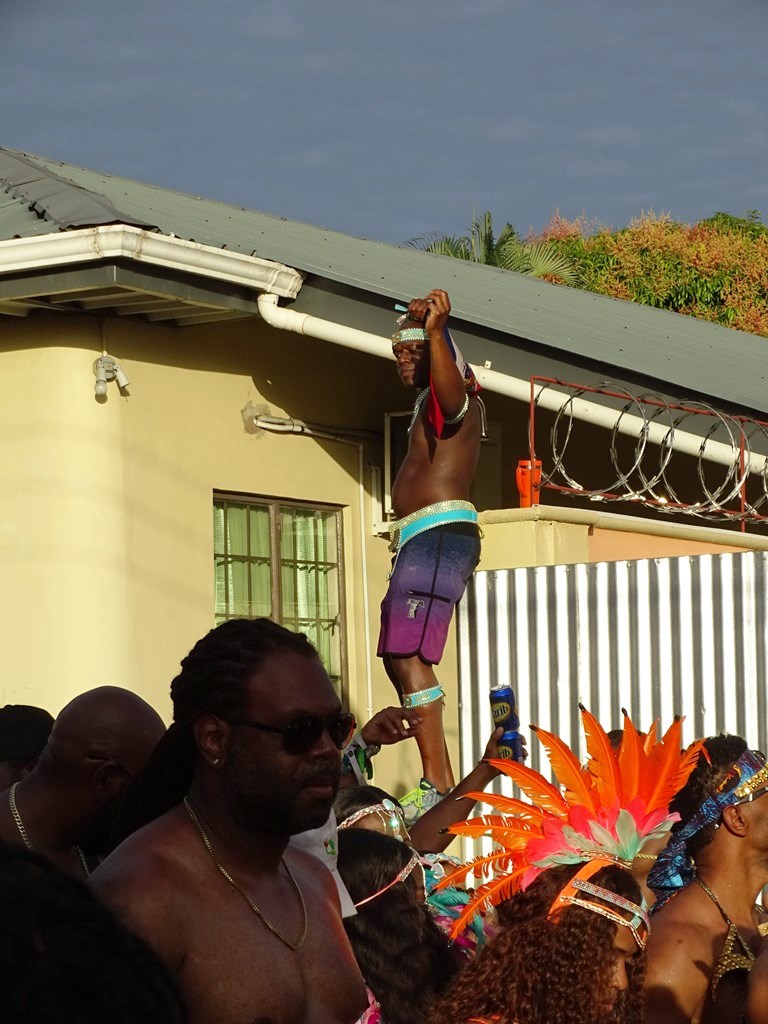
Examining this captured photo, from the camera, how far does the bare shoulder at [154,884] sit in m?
2.78

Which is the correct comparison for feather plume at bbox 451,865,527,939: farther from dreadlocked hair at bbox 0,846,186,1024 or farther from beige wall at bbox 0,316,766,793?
beige wall at bbox 0,316,766,793

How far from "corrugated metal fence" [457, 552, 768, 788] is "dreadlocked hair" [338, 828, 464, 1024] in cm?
357

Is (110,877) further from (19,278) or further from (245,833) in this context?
(19,278)

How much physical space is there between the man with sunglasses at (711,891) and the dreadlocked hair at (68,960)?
2672 millimetres

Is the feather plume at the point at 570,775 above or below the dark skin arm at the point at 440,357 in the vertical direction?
below

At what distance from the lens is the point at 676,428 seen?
29.6 feet

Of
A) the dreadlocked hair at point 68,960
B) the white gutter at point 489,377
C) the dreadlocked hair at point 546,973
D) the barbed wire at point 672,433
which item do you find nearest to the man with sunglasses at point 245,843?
the dreadlocked hair at point 546,973

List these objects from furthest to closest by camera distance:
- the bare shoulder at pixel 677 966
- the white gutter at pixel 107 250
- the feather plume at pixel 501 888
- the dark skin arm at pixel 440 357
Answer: the white gutter at pixel 107 250, the dark skin arm at pixel 440 357, the bare shoulder at pixel 677 966, the feather plume at pixel 501 888

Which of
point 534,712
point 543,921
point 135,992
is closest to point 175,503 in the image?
point 534,712

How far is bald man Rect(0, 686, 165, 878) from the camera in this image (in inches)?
160

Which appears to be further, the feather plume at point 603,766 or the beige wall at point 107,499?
the beige wall at point 107,499

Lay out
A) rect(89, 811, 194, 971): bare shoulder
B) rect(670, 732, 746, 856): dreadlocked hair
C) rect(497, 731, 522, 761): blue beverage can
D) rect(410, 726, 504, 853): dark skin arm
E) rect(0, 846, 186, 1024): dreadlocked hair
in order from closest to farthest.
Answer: rect(0, 846, 186, 1024): dreadlocked hair → rect(89, 811, 194, 971): bare shoulder → rect(670, 732, 746, 856): dreadlocked hair → rect(410, 726, 504, 853): dark skin arm → rect(497, 731, 522, 761): blue beverage can

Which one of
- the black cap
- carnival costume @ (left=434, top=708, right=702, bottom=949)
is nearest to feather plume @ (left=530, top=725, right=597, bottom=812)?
carnival costume @ (left=434, top=708, right=702, bottom=949)

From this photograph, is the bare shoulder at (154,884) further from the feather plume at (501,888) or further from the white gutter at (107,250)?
the white gutter at (107,250)
